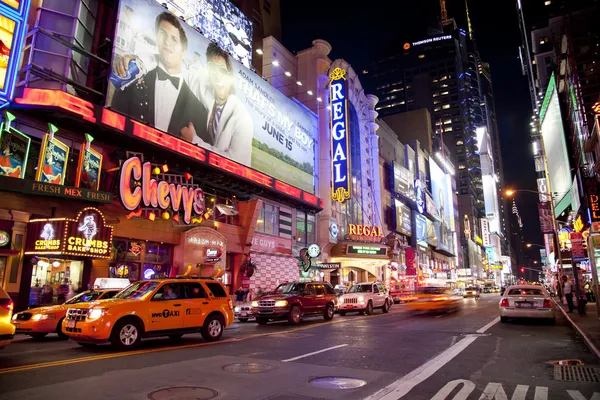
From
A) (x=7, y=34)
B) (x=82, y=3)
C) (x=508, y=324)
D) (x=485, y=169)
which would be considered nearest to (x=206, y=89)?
(x=82, y=3)

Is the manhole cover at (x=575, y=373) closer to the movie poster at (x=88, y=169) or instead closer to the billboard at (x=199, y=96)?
the movie poster at (x=88, y=169)

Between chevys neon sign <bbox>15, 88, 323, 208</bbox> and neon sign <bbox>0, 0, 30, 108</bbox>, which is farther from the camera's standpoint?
chevys neon sign <bbox>15, 88, 323, 208</bbox>

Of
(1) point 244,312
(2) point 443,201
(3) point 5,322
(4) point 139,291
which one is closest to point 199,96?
(1) point 244,312

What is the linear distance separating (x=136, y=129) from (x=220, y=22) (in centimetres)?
1804

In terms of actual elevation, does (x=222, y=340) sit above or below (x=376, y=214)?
below

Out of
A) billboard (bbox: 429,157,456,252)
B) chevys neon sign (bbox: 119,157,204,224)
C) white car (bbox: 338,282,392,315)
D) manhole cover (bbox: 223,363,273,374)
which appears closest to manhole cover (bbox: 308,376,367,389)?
manhole cover (bbox: 223,363,273,374)

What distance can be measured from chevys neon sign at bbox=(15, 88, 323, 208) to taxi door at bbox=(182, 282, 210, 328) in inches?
473

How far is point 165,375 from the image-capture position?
724cm

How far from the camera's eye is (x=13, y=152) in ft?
60.1

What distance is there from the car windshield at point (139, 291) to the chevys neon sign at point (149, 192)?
9.71 m

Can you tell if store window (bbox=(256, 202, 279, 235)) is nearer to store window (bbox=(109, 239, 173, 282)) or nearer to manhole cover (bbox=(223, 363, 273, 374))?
store window (bbox=(109, 239, 173, 282))

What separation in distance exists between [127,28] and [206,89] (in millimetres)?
6761

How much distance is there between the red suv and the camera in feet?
58.0

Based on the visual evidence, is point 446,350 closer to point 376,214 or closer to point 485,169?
point 376,214
